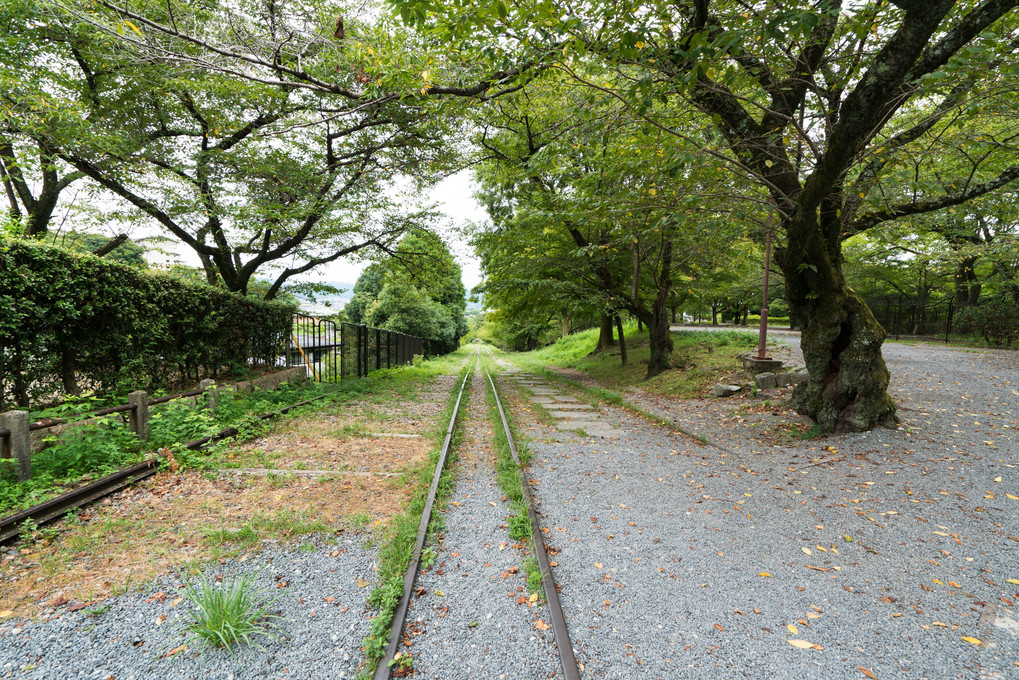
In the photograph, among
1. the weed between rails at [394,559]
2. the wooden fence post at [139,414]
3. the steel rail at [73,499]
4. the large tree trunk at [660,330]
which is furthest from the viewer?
the large tree trunk at [660,330]

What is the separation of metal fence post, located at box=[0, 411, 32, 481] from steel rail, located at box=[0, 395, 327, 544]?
0.47 m

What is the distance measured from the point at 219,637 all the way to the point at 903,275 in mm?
34487

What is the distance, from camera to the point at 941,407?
22.1 ft

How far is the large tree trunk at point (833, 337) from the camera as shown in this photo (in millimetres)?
6020

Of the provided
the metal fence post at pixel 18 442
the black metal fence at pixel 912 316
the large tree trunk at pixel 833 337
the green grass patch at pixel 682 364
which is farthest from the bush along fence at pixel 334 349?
the black metal fence at pixel 912 316

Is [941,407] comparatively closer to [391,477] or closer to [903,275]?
[391,477]

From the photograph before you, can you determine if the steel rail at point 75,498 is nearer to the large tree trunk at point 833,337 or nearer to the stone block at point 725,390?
the large tree trunk at point 833,337

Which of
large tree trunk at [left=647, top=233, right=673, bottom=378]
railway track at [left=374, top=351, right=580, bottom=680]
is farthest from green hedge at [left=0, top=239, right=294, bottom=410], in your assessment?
large tree trunk at [left=647, top=233, right=673, bottom=378]

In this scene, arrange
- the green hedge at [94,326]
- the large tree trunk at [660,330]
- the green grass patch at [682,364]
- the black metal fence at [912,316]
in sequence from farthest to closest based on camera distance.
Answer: the black metal fence at [912,316], the large tree trunk at [660,330], the green grass patch at [682,364], the green hedge at [94,326]

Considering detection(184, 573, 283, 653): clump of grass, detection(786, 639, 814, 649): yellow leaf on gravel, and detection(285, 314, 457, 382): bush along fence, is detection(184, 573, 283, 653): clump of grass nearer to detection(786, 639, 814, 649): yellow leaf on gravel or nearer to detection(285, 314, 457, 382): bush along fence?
detection(786, 639, 814, 649): yellow leaf on gravel

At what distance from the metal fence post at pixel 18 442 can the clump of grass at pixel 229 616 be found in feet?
9.25

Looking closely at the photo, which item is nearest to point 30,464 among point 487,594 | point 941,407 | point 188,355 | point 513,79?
point 188,355

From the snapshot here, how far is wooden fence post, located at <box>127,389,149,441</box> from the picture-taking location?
16.9 ft

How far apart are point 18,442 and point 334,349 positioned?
8.96m
